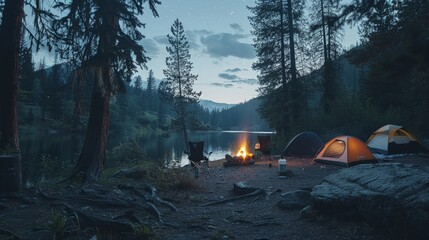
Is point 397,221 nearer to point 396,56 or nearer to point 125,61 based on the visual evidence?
point 396,56

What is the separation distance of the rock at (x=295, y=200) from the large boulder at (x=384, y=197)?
74 cm

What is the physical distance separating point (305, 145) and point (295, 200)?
10.2m

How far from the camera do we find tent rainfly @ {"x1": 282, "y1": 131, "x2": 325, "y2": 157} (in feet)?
54.5

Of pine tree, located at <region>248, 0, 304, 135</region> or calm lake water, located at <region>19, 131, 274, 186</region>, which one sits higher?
pine tree, located at <region>248, 0, 304, 135</region>

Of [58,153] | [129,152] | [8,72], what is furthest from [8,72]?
[58,153]

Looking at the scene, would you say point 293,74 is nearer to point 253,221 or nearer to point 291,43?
point 291,43

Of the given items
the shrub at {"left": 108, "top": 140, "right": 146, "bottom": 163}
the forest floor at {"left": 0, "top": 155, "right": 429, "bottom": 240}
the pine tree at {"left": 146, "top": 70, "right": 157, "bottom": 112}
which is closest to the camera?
the forest floor at {"left": 0, "top": 155, "right": 429, "bottom": 240}

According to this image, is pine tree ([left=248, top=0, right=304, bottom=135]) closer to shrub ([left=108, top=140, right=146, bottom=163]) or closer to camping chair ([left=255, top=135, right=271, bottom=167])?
camping chair ([left=255, top=135, right=271, bottom=167])

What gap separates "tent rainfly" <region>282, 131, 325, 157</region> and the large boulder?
10137mm

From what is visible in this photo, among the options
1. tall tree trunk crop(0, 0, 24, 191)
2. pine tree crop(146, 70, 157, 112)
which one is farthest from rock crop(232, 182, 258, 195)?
pine tree crop(146, 70, 157, 112)

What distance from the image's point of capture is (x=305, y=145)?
16.8 metres

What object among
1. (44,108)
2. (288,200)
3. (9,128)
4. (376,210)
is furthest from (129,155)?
(44,108)

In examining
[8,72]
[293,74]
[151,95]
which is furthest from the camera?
[151,95]

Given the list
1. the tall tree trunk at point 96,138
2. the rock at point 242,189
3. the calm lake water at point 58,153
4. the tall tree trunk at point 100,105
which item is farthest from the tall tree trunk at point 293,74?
the tall tree trunk at point 96,138
